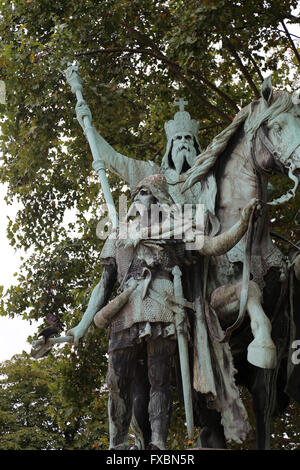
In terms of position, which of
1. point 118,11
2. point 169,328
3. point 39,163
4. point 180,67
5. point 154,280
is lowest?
point 169,328

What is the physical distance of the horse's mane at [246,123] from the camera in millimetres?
6648

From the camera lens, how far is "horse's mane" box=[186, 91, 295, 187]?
665cm

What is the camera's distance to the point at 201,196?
23.1ft

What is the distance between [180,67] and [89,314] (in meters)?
6.24

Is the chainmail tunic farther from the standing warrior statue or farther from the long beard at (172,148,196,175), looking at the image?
the long beard at (172,148,196,175)

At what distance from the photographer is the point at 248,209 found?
20.0 ft

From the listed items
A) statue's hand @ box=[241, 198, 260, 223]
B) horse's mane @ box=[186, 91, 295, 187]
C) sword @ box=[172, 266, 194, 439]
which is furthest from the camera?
horse's mane @ box=[186, 91, 295, 187]

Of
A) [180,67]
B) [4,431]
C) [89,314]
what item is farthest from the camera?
[4,431]

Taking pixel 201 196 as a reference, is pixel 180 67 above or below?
above

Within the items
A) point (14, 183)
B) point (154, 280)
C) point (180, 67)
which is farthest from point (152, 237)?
point (14, 183)

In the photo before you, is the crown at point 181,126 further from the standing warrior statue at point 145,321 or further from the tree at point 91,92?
the tree at point 91,92

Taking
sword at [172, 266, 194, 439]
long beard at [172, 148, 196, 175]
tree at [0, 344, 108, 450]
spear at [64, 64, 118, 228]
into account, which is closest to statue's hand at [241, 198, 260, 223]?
sword at [172, 266, 194, 439]

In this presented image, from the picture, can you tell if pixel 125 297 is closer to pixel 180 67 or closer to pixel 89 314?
pixel 89 314

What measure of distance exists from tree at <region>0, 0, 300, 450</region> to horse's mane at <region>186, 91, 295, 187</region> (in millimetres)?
4153
